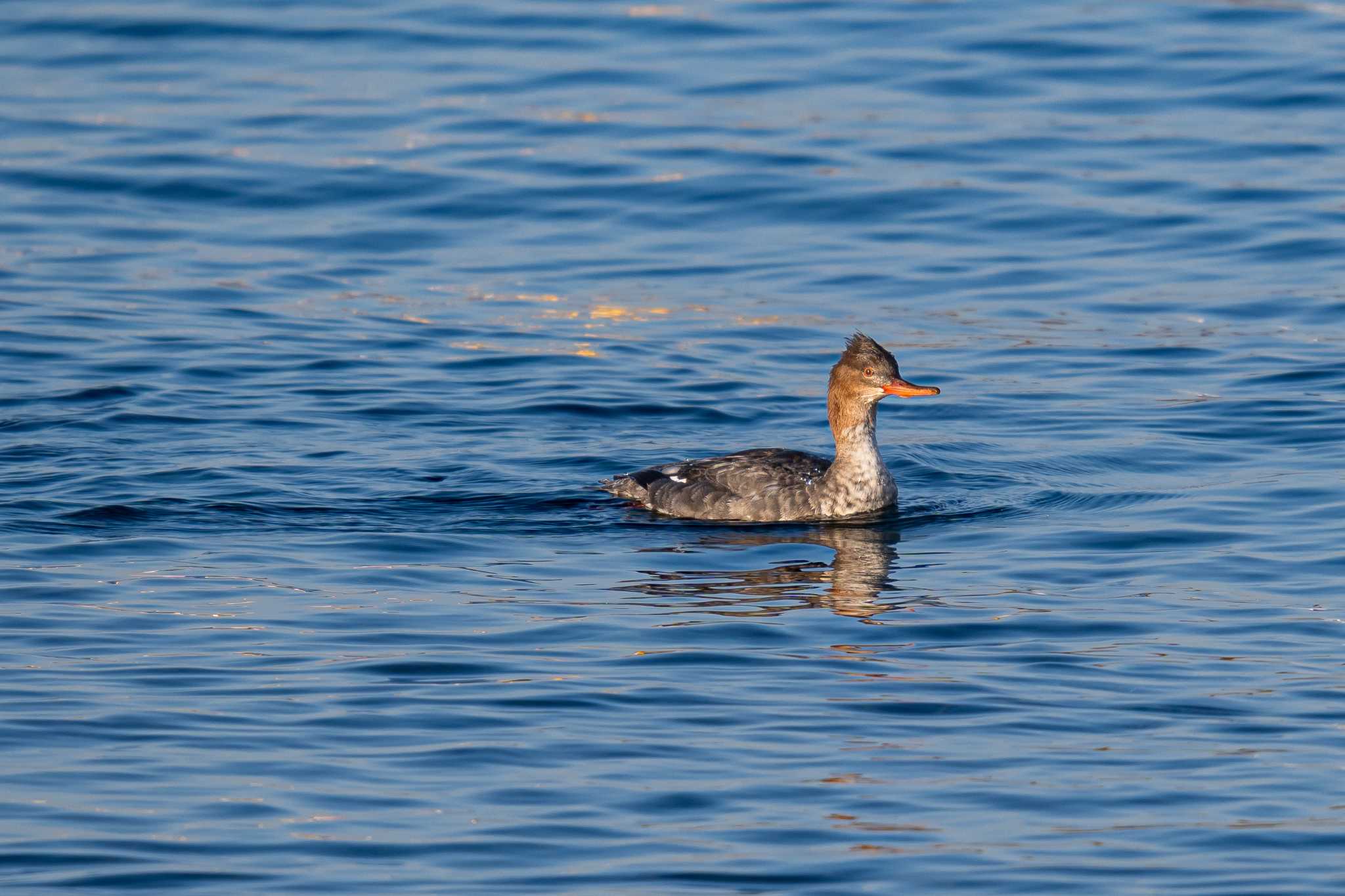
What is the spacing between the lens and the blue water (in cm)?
885

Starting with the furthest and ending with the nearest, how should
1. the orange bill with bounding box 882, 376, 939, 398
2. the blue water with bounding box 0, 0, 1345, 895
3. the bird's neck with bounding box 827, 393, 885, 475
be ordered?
1. the bird's neck with bounding box 827, 393, 885, 475
2. the orange bill with bounding box 882, 376, 939, 398
3. the blue water with bounding box 0, 0, 1345, 895

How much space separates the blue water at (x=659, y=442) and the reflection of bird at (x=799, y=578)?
2.5 inches

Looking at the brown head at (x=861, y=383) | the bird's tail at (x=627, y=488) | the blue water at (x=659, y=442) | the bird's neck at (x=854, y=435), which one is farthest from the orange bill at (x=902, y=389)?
the bird's tail at (x=627, y=488)

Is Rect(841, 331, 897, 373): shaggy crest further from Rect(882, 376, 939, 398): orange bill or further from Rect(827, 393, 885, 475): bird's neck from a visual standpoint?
Rect(827, 393, 885, 475): bird's neck

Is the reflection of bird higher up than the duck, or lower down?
lower down

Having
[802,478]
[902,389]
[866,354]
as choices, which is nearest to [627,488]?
[802,478]

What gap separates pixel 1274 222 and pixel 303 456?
36.4 ft

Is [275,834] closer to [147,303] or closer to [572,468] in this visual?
[572,468]

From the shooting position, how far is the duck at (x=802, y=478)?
14344 millimetres

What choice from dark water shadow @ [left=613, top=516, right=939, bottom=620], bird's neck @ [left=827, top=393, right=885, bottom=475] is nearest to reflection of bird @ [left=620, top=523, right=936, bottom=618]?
dark water shadow @ [left=613, top=516, right=939, bottom=620]

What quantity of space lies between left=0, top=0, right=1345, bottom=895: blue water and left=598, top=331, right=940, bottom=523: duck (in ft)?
0.81

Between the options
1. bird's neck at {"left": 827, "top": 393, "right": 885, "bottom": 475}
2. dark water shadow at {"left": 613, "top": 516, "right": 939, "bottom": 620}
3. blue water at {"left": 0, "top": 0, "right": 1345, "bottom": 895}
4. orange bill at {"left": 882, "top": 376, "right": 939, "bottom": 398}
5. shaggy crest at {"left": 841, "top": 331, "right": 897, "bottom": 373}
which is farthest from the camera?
shaggy crest at {"left": 841, "top": 331, "right": 897, "bottom": 373}

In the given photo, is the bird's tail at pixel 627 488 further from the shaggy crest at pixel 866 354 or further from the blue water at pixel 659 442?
the shaggy crest at pixel 866 354

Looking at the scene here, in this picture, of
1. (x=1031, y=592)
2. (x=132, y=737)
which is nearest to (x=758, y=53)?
(x=1031, y=592)
